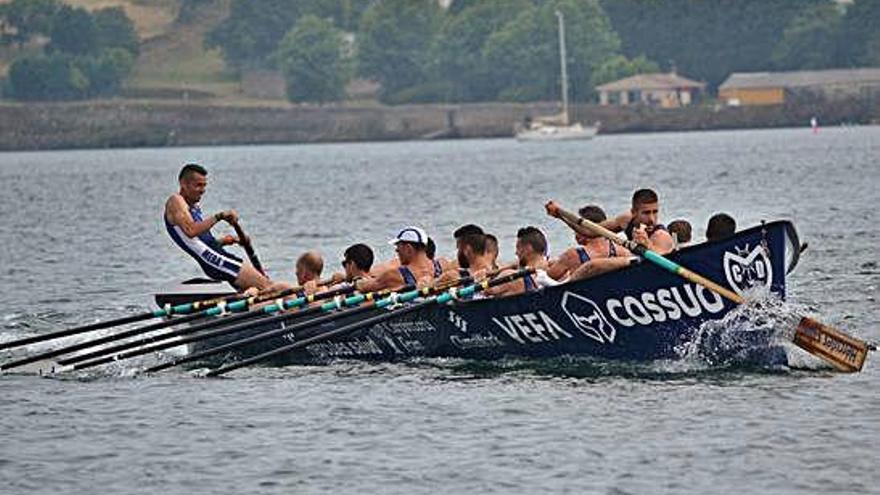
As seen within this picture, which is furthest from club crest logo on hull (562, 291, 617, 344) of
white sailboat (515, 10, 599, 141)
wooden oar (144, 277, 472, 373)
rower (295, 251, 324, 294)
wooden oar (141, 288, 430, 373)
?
white sailboat (515, 10, 599, 141)

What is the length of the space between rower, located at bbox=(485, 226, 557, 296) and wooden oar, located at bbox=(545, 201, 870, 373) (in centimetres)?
110

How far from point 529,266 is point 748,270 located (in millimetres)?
2725

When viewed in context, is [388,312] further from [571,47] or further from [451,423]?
[571,47]

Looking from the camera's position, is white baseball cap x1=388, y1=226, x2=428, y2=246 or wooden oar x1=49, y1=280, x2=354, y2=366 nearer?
white baseball cap x1=388, y1=226, x2=428, y2=246

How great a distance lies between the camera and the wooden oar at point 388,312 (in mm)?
23266

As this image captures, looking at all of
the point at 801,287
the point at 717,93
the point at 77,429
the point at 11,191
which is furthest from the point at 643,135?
the point at 77,429

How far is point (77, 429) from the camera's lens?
21.7 meters

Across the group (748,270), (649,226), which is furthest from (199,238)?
(748,270)

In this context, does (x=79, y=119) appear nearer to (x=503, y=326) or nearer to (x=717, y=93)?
(x=717, y=93)

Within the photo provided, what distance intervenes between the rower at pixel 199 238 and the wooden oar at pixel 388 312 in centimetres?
169

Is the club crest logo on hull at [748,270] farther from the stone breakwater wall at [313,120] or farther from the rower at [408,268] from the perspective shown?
the stone breakwater wall at [313,120]

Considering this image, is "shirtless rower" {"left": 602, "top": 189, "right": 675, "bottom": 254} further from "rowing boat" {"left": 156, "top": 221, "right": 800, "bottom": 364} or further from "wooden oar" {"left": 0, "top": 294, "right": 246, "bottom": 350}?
"wooden oar" {"left": 0, "top": 294, "right": 246, "bottom": 350}

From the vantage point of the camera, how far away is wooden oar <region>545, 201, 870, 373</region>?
22000 mm

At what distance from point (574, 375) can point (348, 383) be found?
2380 mm
